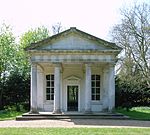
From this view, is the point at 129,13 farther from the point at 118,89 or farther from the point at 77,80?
the point at 77,80

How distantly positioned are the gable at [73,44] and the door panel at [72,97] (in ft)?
17.7

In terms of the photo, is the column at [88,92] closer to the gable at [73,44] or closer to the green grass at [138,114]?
the gable at [73,44]

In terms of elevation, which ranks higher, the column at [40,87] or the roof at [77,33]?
the roof at [77,33]

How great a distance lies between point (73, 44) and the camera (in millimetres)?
28578

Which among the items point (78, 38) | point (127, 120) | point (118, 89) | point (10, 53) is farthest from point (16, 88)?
point (127, 120)

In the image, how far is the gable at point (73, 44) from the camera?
2823 centimetres

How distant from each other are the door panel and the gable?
212 inches

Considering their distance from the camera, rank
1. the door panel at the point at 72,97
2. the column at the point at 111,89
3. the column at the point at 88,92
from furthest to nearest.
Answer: the door panel at the point at 72,97, the column at the point at 111,89, the column at the point at 88,92

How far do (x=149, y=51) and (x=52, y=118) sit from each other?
55.6 feet

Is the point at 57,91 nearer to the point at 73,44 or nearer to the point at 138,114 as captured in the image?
the point at 73,44

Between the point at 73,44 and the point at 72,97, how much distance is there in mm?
6065

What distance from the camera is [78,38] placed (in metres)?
28.7

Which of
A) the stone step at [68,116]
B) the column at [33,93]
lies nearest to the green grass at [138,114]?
the stone step at [68,116]

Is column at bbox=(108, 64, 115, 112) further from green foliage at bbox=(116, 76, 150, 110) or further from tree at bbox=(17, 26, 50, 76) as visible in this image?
tree at bbox=(17, 26, 50, 76)
